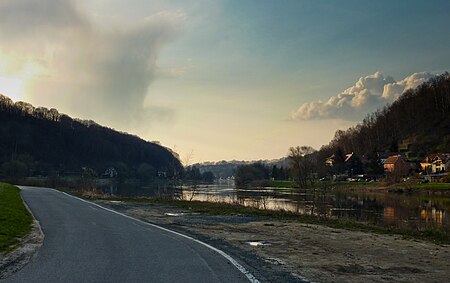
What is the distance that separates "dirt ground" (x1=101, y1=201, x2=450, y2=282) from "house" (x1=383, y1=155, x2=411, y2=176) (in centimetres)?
7773

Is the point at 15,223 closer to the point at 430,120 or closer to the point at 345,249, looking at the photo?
the point at 345,249

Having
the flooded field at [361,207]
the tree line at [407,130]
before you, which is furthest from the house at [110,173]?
the flooded field at [361,207]

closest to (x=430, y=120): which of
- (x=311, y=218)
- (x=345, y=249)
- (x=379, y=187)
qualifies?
(x=379, y=187)

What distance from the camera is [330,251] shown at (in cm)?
1203

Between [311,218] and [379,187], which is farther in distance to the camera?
[379,187]

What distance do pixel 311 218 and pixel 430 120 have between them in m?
140

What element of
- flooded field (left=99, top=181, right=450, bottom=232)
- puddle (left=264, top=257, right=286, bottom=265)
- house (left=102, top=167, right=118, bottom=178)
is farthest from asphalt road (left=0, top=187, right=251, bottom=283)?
house (left=102, top=167, right=118, bottom=178)

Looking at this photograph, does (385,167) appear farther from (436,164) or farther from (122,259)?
(122,259)

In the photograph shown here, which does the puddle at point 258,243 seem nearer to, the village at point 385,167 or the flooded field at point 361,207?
the flooded field at point 361,207

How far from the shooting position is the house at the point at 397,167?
92.8m

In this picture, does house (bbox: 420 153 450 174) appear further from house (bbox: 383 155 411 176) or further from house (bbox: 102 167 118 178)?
house (bbox: 102 167 118 178)

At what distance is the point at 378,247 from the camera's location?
12883 millimetres

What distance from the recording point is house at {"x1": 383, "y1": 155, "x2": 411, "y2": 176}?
92750 millimetres

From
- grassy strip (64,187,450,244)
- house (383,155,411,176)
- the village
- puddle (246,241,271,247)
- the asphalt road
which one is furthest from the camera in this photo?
the village
